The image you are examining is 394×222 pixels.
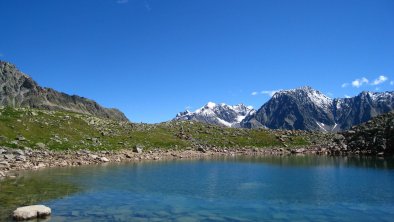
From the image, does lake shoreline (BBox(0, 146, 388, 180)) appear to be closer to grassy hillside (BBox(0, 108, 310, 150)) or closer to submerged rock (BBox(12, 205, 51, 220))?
grassy hillside (BBox(0, 108, 310, 150))

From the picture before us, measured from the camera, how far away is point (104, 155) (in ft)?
274

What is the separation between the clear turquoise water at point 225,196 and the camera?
31328mm

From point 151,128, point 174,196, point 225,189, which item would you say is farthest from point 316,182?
point 151,128

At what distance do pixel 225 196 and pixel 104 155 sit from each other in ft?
160

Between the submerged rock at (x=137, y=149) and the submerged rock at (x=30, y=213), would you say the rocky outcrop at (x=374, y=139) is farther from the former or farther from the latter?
the submerged rock at (x=30, y=213)

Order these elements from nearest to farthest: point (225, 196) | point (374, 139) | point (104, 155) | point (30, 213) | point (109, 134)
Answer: point (30, 213) → point (225, 196) → point (104, 155) → point (109, 134) → point (374, 139)

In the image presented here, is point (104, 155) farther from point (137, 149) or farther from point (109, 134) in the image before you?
point (109, 134)

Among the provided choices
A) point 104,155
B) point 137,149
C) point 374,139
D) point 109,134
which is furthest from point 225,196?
point 374,139

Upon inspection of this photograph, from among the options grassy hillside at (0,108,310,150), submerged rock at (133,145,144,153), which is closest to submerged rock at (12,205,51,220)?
grassy hillside at (0,108,310,150)

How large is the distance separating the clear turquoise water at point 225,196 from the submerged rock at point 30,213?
0.78m

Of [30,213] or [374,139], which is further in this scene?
[374,139]

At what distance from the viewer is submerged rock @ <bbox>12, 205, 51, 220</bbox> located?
2891 cm

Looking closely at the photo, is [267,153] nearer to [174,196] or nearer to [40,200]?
[174,196]

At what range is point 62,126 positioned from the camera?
96.9 metres
